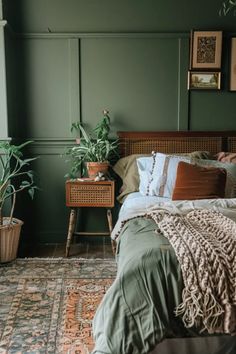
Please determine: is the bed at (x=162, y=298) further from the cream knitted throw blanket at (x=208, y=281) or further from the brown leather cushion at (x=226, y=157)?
the brown leather cushion at (x=226, y=157)

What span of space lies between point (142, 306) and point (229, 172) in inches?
72.1

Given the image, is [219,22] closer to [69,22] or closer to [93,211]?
[69,22]

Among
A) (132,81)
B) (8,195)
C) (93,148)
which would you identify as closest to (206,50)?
(132,81)

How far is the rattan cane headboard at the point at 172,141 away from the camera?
148 inches

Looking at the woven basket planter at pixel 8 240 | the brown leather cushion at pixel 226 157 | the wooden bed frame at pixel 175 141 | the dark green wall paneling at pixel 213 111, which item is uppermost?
the dark green wall paneling at pixel 213 111

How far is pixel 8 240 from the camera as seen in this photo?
3213 millimetres

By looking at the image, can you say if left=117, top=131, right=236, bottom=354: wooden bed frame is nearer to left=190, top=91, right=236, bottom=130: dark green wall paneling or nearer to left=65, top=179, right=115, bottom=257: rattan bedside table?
left=190, top=91, right=236, bottom=130: dark green wall paneling

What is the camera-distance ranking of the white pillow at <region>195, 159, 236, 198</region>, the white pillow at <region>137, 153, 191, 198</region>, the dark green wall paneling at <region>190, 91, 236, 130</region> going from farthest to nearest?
the dark green wall paneling at <region>190, 91, 236, 130</region> → the white pillow at <region>137, 153, 191, 198</region> → the white pillow at <region>195, 159, 236, 198</region>

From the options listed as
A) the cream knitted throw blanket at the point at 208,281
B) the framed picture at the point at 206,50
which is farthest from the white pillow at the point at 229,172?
the cream knitted throw blanket at the point at 208,281

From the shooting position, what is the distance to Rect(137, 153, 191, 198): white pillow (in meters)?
3.10

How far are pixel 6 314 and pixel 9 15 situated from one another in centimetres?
279

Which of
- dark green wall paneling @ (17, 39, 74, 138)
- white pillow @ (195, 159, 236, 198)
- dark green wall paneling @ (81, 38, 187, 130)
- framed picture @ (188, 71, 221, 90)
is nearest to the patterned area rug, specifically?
white pillow @ (195, 159, 236, 198)

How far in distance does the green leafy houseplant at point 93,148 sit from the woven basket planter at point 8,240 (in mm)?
752

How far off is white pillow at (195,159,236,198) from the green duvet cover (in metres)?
1.47
